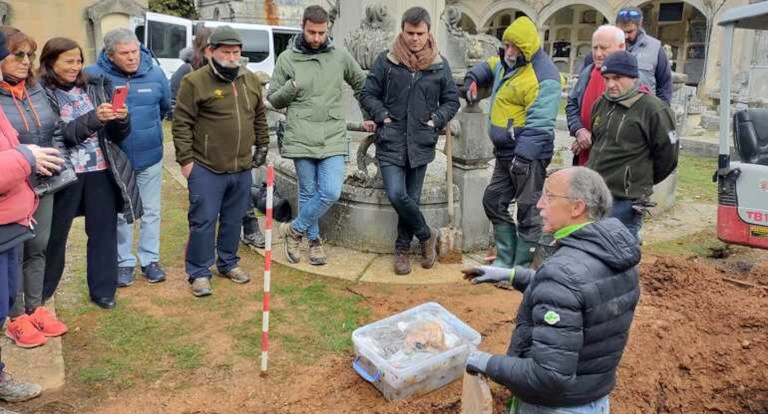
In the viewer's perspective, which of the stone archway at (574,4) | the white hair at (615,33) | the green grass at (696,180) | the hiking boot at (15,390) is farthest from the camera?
the stone archway at (574,4)

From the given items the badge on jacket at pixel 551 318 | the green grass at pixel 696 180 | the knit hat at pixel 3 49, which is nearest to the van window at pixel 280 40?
the green grass at pixel 696 180

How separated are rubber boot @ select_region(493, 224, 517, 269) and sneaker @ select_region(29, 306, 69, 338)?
10.1 ft

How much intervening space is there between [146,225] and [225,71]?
1.36m

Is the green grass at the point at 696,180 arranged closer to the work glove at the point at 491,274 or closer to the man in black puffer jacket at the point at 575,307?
the work glove at the point at 491,274

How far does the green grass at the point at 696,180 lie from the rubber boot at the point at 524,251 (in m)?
3.84

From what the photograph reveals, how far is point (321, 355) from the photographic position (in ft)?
12.6

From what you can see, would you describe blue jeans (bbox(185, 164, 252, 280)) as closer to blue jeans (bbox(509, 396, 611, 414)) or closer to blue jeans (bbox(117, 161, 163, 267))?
blue jeans (bbox(117, 161, 163, 267))

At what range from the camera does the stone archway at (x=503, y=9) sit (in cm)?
2766

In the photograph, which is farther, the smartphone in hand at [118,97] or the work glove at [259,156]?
the work glove at [259,156]

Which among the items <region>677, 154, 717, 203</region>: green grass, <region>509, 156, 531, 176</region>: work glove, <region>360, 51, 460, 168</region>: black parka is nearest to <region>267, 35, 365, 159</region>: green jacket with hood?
<region>360, 51, 460, 168</region>: black parka

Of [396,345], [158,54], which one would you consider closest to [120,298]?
[396,345]

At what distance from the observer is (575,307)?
7.11 feet

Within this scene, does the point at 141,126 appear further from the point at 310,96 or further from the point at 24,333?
the point at 24,333

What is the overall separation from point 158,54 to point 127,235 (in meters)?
13.1
